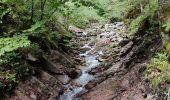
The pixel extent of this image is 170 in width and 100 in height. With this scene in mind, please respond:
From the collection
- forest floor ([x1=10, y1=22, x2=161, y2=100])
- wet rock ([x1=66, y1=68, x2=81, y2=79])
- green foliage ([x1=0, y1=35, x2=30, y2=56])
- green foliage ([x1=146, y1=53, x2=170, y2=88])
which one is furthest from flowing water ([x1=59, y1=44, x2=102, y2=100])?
green foliage ([x1=146, y1=53, x2=170, y2=88])

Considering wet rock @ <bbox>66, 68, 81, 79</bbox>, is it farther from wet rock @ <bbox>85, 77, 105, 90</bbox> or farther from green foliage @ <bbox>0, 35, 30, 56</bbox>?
green foliage @ <bbox>0, 35, 30, 56</bbox>

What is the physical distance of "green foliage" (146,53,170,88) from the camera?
7.77 metres

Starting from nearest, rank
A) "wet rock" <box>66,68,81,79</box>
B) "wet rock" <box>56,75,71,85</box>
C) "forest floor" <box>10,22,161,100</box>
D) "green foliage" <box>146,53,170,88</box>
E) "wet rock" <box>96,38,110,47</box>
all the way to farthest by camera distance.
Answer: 1. "green foliage" <box>146,53,170,88</box>
2. "forest floor" <box>10,22,161,100</box>
3. "wet rock" <box>56,75,71,85</box>
4. "wet rock" <box>66,68,81,79</box>
5. "wet rock" <box>96,38,110,47</box>

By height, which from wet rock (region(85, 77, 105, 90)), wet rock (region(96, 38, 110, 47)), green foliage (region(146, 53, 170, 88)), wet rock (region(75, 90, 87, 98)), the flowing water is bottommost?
wet rock (region(96, 38, 110, 47))

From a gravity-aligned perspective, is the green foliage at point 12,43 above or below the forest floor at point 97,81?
above

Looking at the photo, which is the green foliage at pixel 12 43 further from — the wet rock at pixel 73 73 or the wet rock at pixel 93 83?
the wet rock at pixel 73 73

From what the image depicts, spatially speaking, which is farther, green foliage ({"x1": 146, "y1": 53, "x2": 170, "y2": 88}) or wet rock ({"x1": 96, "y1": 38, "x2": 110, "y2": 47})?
wet rock ({"x1": 96, "y1": 38, "x2": 110, "y2": 47})

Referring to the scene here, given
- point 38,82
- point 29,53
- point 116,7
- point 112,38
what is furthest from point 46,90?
point 116,7

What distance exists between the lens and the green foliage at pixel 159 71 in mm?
7770

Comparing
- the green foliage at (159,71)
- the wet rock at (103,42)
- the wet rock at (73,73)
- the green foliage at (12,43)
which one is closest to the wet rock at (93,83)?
the wet rock at (73,73)

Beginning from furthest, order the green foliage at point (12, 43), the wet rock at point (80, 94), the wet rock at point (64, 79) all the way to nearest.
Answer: the wet rock at point (64, 79)
the wet rock at point (80, 94)
the green foliage at point (12, 43)

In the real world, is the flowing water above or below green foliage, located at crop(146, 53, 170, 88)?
below

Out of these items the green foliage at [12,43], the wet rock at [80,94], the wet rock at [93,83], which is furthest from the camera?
the wet rock at [93,83]

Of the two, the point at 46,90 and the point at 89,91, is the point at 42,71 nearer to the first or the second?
the point at 46,90
